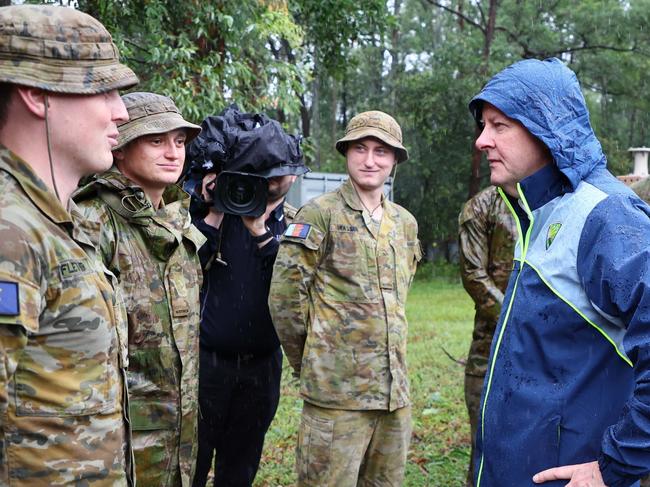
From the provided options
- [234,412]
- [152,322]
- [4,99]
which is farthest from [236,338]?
[4,99]

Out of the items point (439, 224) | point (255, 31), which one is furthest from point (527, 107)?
point (439, 224)

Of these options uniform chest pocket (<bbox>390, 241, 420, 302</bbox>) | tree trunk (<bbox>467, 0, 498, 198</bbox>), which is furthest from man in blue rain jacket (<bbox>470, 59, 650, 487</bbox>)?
tree trunk (<bbox>467, 0, 498, 198</bbox>)

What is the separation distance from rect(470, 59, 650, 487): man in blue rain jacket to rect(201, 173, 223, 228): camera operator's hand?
161 cm

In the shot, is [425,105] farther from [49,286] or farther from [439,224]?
[49,286]

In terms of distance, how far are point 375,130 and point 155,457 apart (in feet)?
5.95

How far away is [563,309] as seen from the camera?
196cm

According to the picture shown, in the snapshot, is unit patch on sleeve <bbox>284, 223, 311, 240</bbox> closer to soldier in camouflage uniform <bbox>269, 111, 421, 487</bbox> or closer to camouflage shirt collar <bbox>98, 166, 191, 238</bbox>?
soldier in camouflage uniform <bbox>269, 111, 421, 487</bbox>

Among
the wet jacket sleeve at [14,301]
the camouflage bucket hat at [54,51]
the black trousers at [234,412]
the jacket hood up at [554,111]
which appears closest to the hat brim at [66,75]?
the camouflage bucket hat at [54,51]

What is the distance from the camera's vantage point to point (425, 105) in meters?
19.2

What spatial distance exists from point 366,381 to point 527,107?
5.35 feet

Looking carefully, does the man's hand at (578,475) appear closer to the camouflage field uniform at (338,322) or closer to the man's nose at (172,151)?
the camouflage field uniform at (338,322)

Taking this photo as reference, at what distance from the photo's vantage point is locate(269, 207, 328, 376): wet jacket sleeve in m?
3.35

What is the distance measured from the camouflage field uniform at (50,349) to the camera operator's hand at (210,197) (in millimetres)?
1741

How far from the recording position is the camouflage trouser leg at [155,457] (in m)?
2.58
